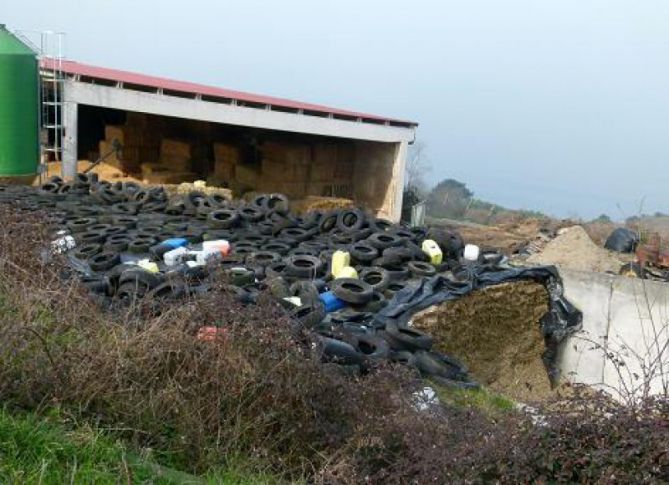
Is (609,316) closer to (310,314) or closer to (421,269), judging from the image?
(421,269)

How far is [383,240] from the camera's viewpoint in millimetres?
11680

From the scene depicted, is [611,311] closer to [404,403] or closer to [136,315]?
[404,403]

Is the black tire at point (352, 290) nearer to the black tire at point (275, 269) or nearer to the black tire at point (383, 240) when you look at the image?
the black tire at point (275, 269)

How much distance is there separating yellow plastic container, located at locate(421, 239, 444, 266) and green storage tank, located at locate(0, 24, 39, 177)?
11.1m

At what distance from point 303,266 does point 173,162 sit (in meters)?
13.2

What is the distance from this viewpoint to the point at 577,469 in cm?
331

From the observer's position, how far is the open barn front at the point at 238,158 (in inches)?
846

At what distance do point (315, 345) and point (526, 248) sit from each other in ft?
54.5

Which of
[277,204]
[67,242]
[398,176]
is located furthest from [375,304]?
[398,176]

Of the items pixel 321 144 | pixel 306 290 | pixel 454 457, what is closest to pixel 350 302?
pixel 306 290

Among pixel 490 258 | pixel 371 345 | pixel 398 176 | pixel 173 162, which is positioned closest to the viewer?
pixel 371 345

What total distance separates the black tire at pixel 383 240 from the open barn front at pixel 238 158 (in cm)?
973

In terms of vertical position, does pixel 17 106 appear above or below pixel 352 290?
above

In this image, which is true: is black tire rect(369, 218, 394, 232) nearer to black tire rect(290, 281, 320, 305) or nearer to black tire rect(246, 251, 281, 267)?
black tire rect(246, 251, 281, 267)
